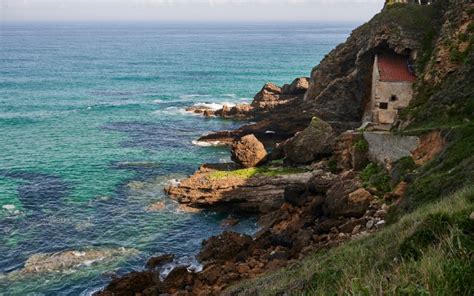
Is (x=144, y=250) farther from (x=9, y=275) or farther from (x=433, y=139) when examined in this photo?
(x=433, y=139)

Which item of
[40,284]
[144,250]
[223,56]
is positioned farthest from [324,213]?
[223,56]

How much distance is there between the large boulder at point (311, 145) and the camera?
40.4 metres

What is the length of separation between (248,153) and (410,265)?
1336 inches

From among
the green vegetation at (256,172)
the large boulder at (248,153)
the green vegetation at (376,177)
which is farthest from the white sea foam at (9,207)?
the green vegetation at (376,177)

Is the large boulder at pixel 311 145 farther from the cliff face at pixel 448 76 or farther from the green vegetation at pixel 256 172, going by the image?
the cliff face at pixel 448 76

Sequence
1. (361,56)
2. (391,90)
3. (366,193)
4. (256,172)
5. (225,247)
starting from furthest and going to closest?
1. (361,56)
2. (391,90)
3. (256,172)
4. (225,247)
5. (366,193)

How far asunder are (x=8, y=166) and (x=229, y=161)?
20313 millimetres

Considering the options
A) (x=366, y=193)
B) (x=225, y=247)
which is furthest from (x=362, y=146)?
(x=225, y=247)

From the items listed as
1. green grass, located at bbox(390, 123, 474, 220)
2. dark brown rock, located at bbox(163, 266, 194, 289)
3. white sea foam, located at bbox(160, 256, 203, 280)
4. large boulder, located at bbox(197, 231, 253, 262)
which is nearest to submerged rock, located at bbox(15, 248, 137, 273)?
white sea foam, located at bbox(160, 256, 203, 280)

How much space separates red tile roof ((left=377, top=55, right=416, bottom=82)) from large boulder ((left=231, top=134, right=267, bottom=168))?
1160cm

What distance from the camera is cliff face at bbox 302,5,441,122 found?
43.6 m

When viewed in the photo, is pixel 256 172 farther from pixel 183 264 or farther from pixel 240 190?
pixel 183 264

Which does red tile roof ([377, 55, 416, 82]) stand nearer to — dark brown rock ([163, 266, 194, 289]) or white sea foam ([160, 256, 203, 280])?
white sea foam ([160, 256, 203, 280])

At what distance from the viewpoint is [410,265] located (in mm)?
9430
